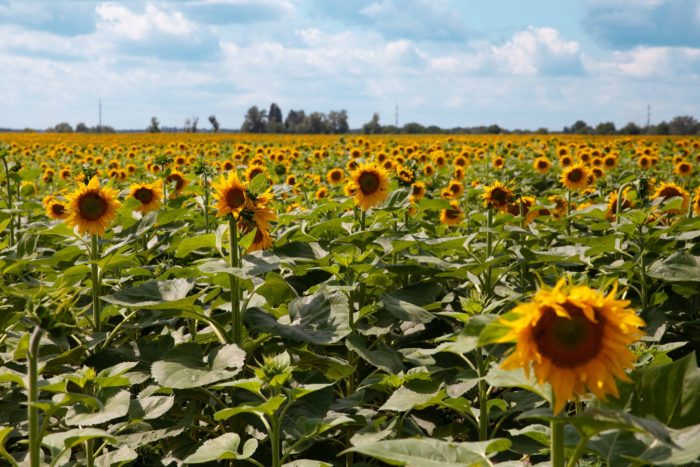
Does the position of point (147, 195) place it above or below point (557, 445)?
above

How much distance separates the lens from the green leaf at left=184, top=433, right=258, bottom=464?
212 cm

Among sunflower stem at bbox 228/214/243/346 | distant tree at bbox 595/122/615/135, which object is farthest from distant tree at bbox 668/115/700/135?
sunflower stem at bbox 228/214/243/346

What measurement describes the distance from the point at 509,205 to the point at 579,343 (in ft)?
13.1

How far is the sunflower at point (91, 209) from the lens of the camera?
12.6ft

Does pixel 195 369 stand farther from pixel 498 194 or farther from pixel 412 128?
pixel 412 128

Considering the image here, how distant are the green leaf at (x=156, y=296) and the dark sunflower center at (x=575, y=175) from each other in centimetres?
542

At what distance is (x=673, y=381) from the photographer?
5.74 feet

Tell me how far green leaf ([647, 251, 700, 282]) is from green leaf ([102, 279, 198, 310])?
240 centimetres

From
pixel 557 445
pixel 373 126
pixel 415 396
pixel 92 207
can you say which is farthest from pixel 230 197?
pixel 373 126

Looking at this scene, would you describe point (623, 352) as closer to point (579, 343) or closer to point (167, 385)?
point (579, 343)

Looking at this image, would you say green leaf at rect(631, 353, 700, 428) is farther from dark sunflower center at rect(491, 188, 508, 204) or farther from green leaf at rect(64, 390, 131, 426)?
dark sunflower center at rect(491, 188, 508, 204)

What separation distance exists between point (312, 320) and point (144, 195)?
2836mm

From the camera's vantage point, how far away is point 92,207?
386 centimetres

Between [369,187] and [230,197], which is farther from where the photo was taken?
[369,187]
